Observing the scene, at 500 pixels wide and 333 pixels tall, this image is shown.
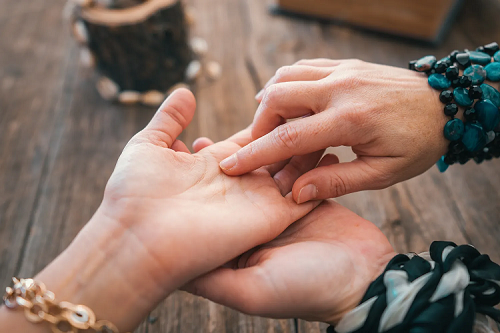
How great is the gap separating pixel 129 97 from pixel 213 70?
1.24 ft

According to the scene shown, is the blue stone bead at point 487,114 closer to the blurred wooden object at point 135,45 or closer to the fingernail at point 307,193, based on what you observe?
the fingernail at point 307,193

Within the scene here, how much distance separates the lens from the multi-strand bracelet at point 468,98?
794mm

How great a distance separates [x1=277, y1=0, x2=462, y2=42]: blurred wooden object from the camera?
1.47m

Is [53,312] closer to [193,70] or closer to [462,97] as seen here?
[462,97]

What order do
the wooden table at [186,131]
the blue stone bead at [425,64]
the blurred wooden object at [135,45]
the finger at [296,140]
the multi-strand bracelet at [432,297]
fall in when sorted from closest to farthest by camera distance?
the multi-strand bracelet at [432,297] < the finger at [296,140] < the blue stone bead at [425,64] < the wooden table at [186,131] < the blurred wooden object at [135,45]

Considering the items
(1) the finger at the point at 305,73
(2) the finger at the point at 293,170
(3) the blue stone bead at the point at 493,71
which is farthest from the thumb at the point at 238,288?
(3) the blue stone bead at the point at 493,71

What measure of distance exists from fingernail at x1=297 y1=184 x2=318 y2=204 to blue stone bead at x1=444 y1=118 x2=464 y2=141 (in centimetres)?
32

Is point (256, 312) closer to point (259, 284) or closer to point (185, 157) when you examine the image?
point (259, 284)

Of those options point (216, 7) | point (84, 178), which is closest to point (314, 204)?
point (84, 178)

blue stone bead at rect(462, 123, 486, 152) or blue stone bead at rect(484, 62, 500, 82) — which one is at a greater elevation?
blue stone bead at rect(484, 62, 500, 82)

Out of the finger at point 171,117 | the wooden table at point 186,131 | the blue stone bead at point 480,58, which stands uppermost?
the blue stone bead at point 480,58

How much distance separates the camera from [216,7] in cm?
189

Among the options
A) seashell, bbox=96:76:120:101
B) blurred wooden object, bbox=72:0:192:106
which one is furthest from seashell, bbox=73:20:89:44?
seashell, bbox=96:76:120:101

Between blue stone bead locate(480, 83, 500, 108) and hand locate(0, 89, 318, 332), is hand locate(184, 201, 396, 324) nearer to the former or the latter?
hand locate(0, 89, 318, 332)
